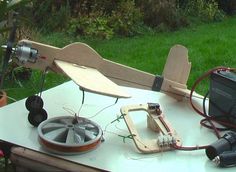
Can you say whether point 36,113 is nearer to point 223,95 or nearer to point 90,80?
point 90,80

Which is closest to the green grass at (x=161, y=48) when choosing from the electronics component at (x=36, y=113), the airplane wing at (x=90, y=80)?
the electronics component at (x=36, y=113)

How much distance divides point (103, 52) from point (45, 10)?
1.02 meters

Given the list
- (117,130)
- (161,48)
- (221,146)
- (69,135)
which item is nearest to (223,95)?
(221,146)

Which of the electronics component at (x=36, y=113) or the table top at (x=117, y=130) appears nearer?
the table top at (x=117, y=130)

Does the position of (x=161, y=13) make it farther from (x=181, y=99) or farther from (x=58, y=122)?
(x=58, y=122)

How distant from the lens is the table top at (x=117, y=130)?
151cm

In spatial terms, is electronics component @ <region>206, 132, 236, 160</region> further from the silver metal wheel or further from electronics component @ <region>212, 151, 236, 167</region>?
the silver metal wheel

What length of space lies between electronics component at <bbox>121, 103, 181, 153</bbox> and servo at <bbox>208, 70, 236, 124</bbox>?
20 cm

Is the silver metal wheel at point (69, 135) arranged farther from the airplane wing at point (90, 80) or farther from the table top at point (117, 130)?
the airplane wing at point (90, 80)

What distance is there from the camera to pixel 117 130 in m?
1.75

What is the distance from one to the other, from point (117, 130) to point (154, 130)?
0.13m

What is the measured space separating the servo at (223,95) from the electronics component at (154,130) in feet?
0.66

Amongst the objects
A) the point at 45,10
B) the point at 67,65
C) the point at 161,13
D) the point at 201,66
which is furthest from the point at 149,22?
the point at 67,65

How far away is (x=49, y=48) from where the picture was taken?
171 cm
